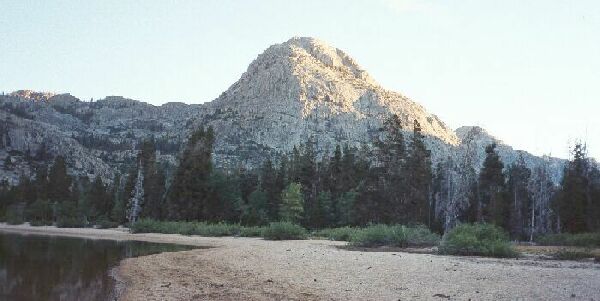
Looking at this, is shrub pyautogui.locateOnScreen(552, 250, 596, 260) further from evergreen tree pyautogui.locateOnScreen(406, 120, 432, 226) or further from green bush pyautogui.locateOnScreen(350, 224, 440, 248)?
evergreen tree pyautogui.locateOnScreen(406, 120, 432, 226)

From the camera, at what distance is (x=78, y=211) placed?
8212 cm

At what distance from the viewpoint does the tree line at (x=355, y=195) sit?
202ft

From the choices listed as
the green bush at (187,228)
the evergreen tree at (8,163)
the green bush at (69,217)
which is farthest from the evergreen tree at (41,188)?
the evergreen tree at (8,163)

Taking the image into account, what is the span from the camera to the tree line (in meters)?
61.7

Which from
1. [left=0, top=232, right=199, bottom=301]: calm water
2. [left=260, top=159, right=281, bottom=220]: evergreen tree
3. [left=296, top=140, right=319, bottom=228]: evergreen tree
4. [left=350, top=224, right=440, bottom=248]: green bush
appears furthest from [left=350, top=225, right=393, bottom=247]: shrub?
[left=260, top=159, right=281, bottom=220]: evergreen tree

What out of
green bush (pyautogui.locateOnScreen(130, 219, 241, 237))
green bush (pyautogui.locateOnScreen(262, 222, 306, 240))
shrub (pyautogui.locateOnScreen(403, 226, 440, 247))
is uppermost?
shrub (pyautogui.locateOnScreen(403, 226, 440, 247))

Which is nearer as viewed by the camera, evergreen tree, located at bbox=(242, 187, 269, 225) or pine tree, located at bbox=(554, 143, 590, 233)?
pine tree, located at bbox=(554, 143, 590, 233)

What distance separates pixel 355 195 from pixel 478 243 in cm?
3654

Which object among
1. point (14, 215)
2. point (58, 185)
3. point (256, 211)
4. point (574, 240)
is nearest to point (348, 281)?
point (574, 240)

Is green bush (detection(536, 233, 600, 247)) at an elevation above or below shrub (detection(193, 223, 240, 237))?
above

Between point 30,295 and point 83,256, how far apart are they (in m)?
14.2

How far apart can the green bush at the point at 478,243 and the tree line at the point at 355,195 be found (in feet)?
73.3

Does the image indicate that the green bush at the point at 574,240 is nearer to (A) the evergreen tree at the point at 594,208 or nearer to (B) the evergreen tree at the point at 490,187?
(B) the evergreen tree at the point at 490,187

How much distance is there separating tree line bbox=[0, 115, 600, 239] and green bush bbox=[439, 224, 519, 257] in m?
22.3
